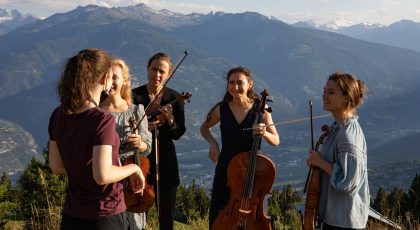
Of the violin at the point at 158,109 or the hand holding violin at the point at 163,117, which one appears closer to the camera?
the hand holding violin at the point at 163,117

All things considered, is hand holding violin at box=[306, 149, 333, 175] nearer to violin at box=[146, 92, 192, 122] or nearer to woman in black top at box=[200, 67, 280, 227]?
woman in black top at box=[200, 67, 280, 227]

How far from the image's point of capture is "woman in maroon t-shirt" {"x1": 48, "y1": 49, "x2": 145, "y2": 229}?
299 cm

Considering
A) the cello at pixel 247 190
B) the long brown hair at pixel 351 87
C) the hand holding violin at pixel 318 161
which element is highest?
the long brown hair at pixel 351 87

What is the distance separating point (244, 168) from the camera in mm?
4723

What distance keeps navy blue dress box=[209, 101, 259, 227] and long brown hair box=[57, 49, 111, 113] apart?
237cm

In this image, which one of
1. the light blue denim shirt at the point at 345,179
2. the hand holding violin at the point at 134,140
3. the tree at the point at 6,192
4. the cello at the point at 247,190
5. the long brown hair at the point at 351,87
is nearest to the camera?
the light blue denim shirt at the point at 345,179

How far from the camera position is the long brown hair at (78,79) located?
9.77 ft

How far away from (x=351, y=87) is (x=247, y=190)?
4.57 ft

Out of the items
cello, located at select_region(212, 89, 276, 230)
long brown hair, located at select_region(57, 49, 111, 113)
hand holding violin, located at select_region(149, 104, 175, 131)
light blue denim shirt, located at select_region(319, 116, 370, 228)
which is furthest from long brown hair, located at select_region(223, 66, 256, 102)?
long brown hair, located at select_region(57, 49, 111, 113)

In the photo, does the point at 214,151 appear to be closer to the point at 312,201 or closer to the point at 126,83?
the point at 126,83

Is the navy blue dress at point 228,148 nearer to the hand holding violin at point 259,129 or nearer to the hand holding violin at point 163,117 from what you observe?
the hand holding violin at point 259,129

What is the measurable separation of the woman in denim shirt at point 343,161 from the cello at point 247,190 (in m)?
0.75

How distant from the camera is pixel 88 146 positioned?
10.0 feet

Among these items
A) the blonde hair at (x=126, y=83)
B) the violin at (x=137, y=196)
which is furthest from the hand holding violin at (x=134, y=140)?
the blonde hair at (x=126, y=83)
